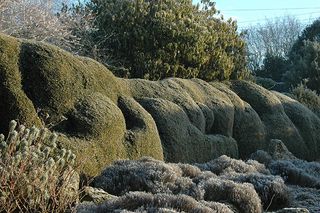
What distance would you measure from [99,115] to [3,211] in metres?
3.07

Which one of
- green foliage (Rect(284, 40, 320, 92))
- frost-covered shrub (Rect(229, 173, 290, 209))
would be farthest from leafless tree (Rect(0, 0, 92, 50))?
green foliage (Rect(284, 40, 320, 92))

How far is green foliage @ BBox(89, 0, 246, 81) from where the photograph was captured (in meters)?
15.2

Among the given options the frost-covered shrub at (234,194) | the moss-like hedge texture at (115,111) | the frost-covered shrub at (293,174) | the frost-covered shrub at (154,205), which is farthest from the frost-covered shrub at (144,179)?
the frost-covered shrub at (293,174)

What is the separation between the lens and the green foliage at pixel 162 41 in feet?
49.9

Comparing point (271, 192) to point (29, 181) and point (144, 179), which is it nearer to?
point (144, 179)

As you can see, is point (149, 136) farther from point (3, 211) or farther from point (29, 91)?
point (3, 211)

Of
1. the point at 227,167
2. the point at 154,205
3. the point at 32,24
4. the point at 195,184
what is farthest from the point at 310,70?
the point at 154,205

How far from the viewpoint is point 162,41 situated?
15.4 m

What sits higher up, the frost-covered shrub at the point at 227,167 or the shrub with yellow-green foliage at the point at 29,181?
the shrub with yellow-green foliage at the point at 29,181

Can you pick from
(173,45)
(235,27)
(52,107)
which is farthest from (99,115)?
(235,27)

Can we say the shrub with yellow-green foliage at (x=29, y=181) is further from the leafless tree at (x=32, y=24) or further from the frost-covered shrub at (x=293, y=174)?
the leafless tree at (x=32, y=24)

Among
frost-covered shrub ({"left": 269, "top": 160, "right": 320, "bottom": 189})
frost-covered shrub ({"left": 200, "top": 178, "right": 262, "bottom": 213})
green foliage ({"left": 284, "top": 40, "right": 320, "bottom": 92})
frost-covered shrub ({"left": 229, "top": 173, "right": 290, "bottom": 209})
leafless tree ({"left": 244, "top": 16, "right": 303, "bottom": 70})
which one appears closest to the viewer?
frost-covered shrub ({"left": 200, "top": 178, "right": 262, "bottom": 213})

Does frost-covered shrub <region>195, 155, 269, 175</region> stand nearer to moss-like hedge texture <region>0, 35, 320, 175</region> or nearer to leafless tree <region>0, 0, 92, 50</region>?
moss-like hedge texture <region>0, 35, 320, 175</region>

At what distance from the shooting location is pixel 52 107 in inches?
312
